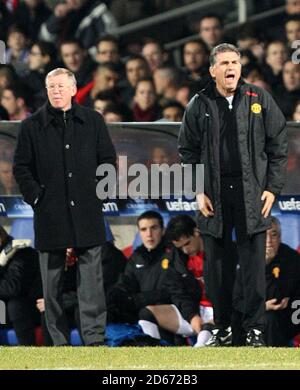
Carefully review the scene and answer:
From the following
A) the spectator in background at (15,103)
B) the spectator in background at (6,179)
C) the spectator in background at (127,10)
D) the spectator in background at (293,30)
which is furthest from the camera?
the spectator in background at (127,10)

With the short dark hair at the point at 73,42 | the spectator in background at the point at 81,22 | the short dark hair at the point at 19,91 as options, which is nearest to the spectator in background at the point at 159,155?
the short dark hair at the point at 19,91

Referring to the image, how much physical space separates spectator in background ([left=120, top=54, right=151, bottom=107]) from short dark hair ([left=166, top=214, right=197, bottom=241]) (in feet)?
11.8

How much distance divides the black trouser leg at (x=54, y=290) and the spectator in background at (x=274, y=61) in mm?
4233

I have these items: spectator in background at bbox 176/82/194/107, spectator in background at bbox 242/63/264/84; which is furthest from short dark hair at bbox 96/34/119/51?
spectator in background at bbox 242/63/264/84

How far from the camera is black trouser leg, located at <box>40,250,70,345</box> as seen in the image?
10.8 metres

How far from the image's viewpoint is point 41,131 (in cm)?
1087

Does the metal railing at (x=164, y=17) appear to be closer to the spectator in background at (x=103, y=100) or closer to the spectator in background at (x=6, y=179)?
the spectator in background at (x=103, y=100)

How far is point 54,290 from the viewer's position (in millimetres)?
10836

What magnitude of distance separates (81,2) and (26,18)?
3.80 ft

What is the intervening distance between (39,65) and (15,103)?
123cm

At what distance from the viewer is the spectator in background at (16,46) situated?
697 inches

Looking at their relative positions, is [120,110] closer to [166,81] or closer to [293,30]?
[166,81]
